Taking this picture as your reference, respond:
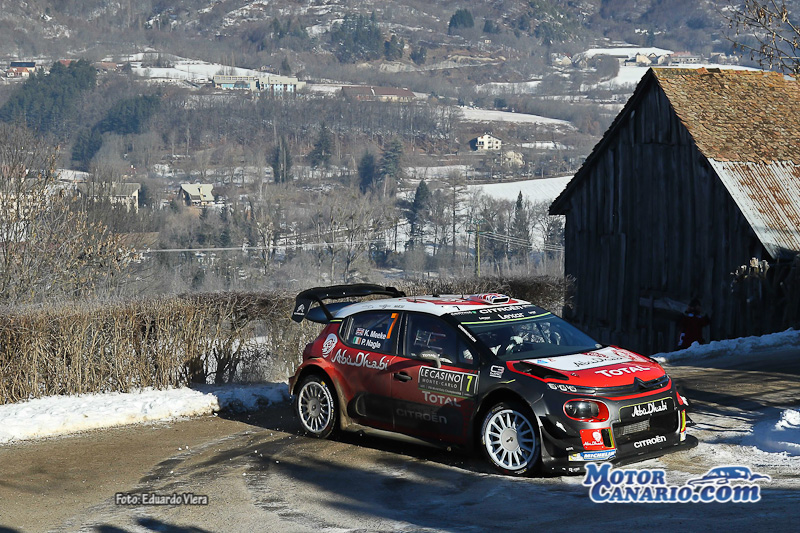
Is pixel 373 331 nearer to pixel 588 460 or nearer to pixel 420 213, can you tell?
pixel 588 460

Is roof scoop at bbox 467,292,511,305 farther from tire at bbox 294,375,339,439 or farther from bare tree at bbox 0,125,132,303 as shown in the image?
bare tree at bbox 0,125,132,303

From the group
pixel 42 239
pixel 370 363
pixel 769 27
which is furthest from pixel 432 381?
pixel 42 239

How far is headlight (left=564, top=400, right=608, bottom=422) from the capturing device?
901 centimetres

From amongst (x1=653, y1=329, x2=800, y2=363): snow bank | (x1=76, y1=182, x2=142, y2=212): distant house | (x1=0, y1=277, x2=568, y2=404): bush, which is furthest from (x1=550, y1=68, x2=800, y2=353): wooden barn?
(x1=76, y1=182, x2=142, y2=212): distant house

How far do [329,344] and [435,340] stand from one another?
155 cm

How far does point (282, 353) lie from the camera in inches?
603

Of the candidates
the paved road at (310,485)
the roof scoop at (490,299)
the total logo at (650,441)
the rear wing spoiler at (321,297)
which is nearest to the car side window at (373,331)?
the rear wing spoiler at (321,297)

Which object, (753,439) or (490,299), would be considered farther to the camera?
(490,299)

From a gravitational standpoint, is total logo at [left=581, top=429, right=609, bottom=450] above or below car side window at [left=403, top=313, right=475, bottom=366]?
below

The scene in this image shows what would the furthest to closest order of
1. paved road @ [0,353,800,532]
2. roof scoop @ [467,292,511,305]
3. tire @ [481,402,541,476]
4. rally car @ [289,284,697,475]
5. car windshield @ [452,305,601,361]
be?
roof scoop @ [467,292,511,305] < car windshield @ [452,305,601,361] < tire @ [481,402,541,476] < rally car @ [289,284,697,475] < paved road @ [0,353,800,532]

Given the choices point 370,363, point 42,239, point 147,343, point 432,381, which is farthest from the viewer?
point 42,239

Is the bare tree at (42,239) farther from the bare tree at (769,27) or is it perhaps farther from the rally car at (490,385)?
the bare tree at (769,27)

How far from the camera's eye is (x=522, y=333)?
1027 centimetres

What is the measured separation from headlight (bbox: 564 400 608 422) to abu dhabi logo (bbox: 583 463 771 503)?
44cm
